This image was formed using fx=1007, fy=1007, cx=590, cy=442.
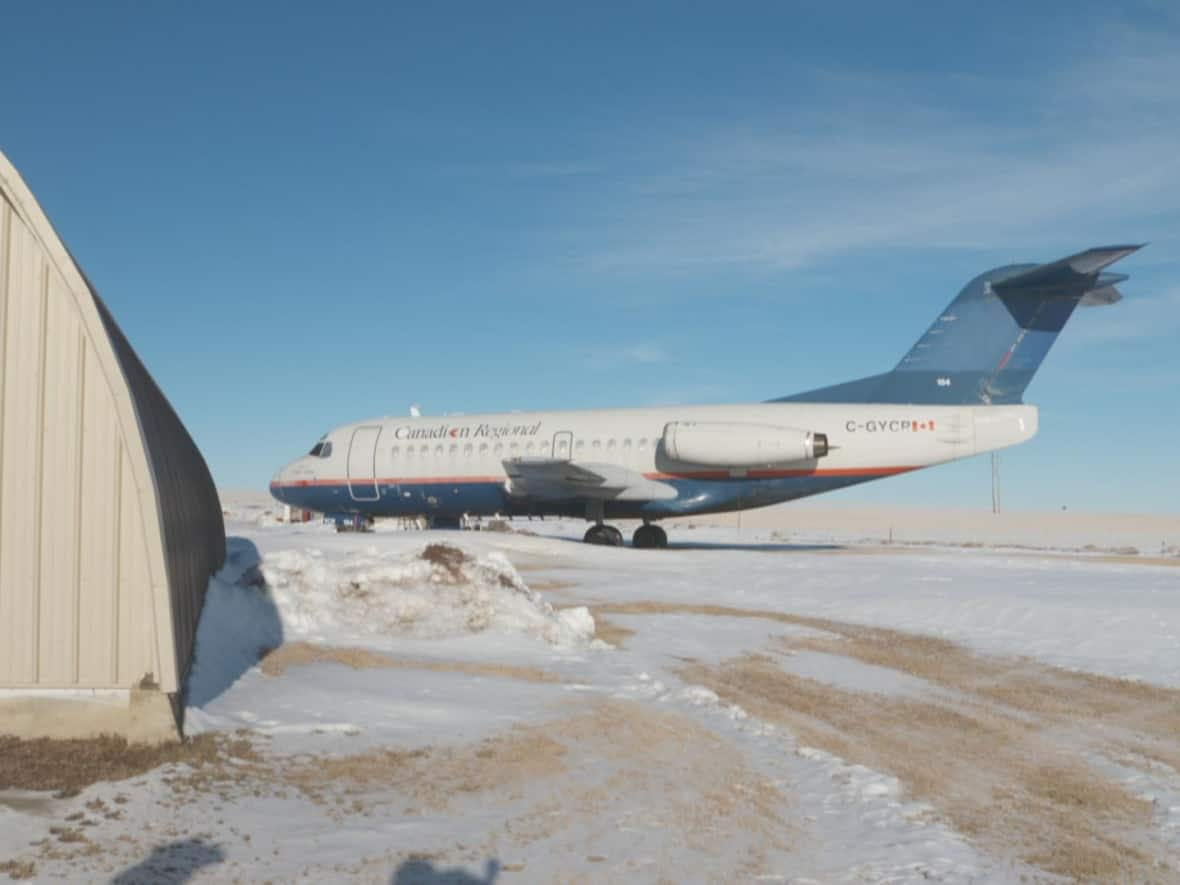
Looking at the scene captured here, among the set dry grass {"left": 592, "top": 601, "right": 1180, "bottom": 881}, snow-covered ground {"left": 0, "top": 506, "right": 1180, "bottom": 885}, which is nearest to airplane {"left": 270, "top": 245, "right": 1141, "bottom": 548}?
snow-covered ground {"left": 0, "top": 506, "right": 1180, "bottom": 885}

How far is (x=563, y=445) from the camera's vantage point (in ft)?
97.0

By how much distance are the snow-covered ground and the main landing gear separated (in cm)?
1335

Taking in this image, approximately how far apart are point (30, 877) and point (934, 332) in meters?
25.3

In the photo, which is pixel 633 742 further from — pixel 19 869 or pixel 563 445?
pixel 563 445

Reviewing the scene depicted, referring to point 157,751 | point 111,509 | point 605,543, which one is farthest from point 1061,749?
point 605,543

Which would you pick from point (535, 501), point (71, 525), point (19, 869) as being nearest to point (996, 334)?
point (535, 501)

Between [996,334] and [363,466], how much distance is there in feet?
62.4

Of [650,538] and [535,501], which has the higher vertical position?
[535,501]

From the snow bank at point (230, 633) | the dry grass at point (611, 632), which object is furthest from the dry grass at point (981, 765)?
the snow bank at point (230, 633)

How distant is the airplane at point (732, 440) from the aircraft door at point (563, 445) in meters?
0.04

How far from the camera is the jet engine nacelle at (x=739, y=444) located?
2648 cm

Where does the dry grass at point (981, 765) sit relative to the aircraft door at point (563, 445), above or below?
below

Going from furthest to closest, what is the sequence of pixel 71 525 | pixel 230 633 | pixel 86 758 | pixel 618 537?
pixel 618 537
pixel 230 633
pixel 71 525
pixel 86 758

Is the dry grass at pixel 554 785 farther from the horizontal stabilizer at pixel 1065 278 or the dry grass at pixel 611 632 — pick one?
the horizontal stabilizer at pixel 1065 278
